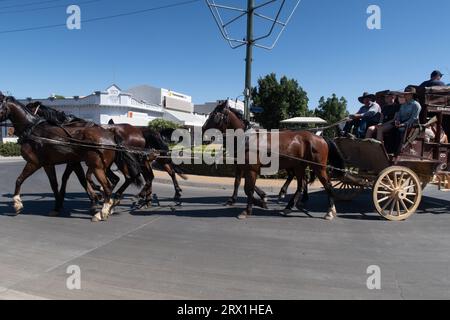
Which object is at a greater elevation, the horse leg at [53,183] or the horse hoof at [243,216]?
the horse leg at [53,183]

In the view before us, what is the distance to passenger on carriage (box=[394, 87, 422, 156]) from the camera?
697cm

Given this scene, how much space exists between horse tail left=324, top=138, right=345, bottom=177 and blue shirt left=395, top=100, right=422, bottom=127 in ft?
4.44

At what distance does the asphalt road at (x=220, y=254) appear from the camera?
3.83 m

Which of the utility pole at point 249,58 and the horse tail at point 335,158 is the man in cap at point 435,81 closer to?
the horse tail at point 335,158

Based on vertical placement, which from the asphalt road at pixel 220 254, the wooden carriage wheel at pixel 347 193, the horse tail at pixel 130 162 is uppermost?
the horse tail at pixel 130 162

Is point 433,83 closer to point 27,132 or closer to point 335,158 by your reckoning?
point 335,158

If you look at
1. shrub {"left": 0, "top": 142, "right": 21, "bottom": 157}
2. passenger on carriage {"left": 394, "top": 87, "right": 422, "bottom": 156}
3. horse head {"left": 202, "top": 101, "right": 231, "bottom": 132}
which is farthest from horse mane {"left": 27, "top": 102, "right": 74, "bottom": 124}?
shrub {"left": 0, "top": 142, "right": 21, "bottom": 157}

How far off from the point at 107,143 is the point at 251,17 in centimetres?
802

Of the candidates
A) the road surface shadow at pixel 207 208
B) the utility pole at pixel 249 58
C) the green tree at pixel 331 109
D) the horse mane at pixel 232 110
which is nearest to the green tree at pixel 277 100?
the green tree at pixel 331 109

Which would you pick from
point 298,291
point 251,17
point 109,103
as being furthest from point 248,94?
point 109,103

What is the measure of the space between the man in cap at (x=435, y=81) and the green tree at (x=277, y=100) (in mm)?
23315

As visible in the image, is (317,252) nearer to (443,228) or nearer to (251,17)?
(443,228)

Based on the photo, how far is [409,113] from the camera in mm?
7059

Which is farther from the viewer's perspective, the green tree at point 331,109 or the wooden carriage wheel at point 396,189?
the green tree at point 331,109
